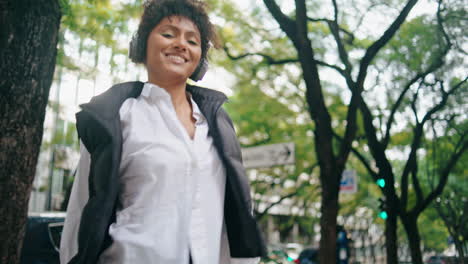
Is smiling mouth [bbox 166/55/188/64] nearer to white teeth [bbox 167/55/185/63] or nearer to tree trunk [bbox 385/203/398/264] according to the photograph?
white teeth [bbox 167/55/185/63]

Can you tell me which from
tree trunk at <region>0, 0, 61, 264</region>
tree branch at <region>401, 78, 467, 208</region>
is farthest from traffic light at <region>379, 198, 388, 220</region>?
tree trunk at <region>0, 0, 61, 264</region>

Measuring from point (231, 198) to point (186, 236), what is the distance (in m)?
0.25

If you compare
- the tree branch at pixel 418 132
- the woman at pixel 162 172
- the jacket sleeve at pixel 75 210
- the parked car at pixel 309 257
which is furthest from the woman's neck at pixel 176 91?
the parked car at pixel 309 257

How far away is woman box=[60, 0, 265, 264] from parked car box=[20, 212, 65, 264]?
2718 mm

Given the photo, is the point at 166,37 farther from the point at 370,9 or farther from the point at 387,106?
the point at 387,106

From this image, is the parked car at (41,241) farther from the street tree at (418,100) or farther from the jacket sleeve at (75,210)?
the street tree at (418,100)

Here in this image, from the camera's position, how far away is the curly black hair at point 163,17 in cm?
175

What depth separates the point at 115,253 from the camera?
137cm

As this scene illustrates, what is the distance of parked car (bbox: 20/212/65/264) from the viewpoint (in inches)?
156

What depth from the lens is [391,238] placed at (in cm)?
1080

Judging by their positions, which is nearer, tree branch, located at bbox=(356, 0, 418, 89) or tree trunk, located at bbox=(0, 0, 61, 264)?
tree trunk, located at bbox=(0, 0, 61, 264)

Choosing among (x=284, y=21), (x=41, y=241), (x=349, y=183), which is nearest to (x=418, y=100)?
(x=349, y=183)

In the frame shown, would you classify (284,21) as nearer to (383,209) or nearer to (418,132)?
(418,132)

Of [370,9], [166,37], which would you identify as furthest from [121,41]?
[166,37]
